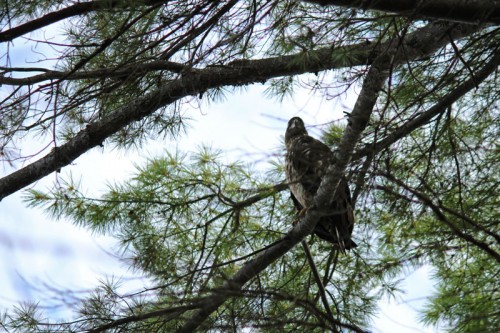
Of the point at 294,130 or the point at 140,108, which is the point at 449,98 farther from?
the point at 294,130

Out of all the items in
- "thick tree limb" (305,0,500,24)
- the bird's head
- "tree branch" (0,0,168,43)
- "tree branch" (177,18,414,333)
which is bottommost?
"tree branch" (177,18,414,333)

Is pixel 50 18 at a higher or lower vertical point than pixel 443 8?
higher

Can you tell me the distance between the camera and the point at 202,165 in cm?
440

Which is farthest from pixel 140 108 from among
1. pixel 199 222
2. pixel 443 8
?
pixel 443 8

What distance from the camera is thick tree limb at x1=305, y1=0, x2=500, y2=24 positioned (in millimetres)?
2582

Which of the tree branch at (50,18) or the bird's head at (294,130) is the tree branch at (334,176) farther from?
the bird's head at (294,130)

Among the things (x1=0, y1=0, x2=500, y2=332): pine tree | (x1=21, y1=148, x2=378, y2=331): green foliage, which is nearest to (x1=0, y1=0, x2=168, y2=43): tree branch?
(x1=0, y1=0, x2=500, y2=332): pine tree

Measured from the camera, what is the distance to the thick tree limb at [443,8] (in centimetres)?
258

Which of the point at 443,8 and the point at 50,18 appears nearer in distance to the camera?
the point at 443,8

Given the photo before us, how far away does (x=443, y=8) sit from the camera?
2682 millimetres

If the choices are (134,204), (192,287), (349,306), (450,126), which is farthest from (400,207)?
(134,204)

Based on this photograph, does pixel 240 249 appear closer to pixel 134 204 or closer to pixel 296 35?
pixel 134 204

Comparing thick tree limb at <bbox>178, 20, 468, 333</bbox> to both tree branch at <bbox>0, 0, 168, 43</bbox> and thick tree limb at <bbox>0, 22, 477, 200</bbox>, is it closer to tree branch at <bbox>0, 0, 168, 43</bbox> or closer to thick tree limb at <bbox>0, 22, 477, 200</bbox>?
thick tree limb at <bbox>0, 22, 477, 200</bbox>

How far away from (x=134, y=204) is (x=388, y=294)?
1.68 meters
